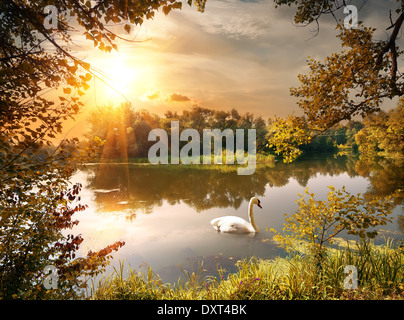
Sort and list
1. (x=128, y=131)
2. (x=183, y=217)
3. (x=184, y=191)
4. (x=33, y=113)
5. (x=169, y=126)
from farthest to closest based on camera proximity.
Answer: (x=169, y=126), (x=128, y=131), (x=184, y=191), (x=183, y=217), (x=33, y=113)

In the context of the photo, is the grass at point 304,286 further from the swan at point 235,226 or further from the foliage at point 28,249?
the swan at point 235,226

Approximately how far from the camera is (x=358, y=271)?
399 centimetres

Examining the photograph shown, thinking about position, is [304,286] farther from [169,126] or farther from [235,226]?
[169,126]

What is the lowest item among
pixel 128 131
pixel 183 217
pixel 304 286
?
pixel 304 286

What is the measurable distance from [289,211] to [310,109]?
23.0 ft

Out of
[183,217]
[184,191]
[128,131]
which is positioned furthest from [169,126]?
[183,217]

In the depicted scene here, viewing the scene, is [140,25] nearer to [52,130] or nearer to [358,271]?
[52,130]

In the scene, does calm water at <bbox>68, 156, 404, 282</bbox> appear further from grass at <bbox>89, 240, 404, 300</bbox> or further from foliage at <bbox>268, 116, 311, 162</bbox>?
foliage at <bbox>268, 116, 311, 162</bbox>

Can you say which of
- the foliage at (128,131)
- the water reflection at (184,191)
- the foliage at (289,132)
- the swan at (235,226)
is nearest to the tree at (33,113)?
the foliage at (289,132)

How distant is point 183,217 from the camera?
10.1m

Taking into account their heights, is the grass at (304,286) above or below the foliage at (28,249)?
below

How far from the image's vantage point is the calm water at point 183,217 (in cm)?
645

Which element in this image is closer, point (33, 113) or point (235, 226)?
point (33, 113)
